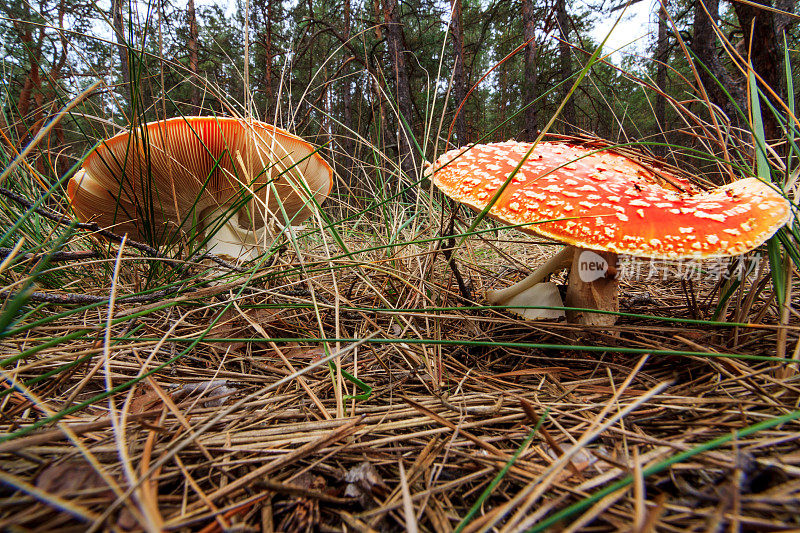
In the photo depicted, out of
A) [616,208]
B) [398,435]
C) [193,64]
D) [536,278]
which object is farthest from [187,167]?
[193,64]

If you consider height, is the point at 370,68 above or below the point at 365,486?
above

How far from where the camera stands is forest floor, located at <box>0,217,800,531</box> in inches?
22.7

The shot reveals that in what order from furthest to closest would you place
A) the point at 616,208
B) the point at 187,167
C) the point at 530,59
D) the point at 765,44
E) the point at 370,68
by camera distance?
the point at 530,59 → the point at 765,44 → the point at 370,68 → the point at 187,167 → the point at 616,208

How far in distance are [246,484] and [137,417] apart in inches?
11.6

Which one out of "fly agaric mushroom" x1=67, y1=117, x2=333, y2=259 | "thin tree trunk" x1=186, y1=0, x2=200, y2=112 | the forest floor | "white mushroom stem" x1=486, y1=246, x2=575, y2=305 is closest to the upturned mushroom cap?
the forest floor

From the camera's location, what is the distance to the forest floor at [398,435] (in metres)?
0.58

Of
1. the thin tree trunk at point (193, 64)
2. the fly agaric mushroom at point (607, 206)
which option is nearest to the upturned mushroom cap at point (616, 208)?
the fly agaric mushroom at point (607, 206)

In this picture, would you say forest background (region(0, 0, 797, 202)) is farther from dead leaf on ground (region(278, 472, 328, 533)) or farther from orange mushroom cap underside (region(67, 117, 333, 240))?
dead leaf on ground (region(278, 472, 328, 533))

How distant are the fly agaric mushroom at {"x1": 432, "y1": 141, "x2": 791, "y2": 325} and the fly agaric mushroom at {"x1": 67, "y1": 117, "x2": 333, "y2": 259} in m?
0.62

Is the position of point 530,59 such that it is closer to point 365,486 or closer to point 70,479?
point 365,486

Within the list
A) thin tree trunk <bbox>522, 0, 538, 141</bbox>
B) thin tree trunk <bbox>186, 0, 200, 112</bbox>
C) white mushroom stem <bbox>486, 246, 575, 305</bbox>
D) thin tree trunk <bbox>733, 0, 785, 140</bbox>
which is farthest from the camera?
thin tree trunk <bbox>522, 0, 538, 141</bbox>

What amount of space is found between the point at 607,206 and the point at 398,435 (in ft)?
2.89

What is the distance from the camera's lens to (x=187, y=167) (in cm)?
174

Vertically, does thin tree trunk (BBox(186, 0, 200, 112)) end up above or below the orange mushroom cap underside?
above
